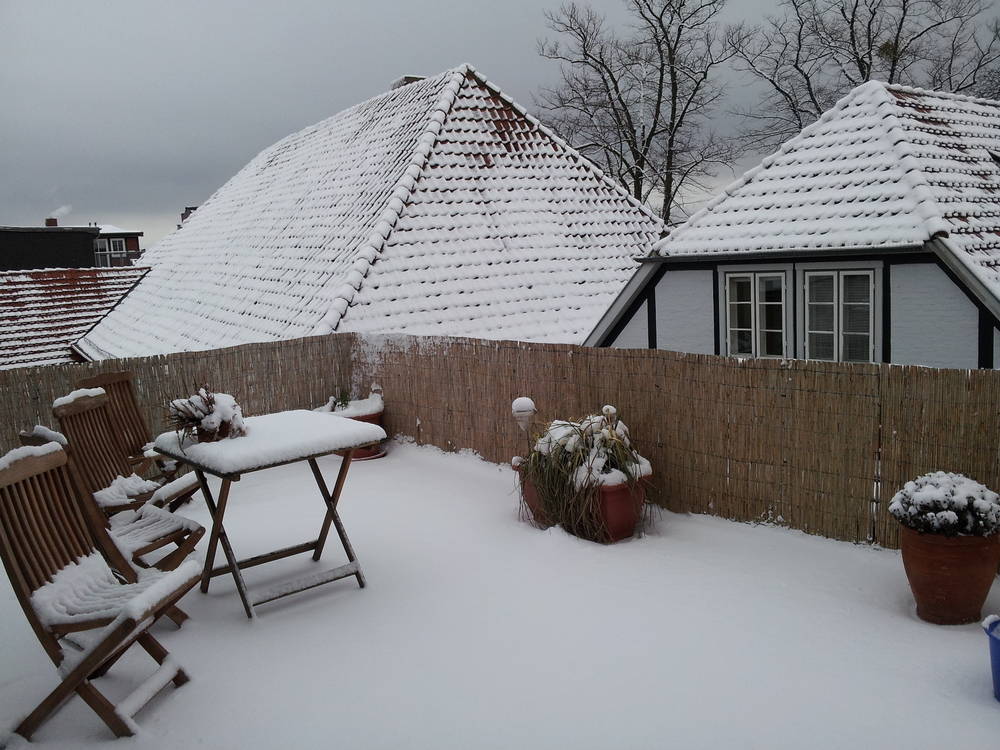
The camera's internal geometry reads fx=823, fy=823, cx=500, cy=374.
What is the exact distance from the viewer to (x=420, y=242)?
12.6 meters

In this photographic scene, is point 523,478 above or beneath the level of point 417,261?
beneath

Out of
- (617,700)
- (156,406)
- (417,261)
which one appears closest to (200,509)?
(156,406)

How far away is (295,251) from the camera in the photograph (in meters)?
14.4

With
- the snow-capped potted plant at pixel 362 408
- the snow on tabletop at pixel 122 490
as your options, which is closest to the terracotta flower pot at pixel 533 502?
the snow on tabletop at pixel 122 490

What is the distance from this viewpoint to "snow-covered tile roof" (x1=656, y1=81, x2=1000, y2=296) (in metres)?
9.16

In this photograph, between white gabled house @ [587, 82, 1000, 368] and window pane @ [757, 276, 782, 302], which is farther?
window pane @ [757, 276, 782, 302]

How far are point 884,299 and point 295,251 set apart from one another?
9.53 metres

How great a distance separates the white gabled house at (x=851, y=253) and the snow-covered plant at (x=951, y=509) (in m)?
4.88

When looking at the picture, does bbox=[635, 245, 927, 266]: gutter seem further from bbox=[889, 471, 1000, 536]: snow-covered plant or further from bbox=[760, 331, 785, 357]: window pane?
bbox=[889, 471, 1000, 536]: snow-covered plant

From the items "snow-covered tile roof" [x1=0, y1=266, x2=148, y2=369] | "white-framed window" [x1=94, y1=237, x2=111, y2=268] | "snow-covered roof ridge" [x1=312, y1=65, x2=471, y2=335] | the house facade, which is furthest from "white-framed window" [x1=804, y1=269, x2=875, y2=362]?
"white-framed window" [x1=94, y1=237, x2=111, y2=268]

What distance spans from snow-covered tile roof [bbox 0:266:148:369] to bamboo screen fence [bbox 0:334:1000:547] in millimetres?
10084

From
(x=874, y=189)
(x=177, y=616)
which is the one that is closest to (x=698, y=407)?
(x=177, y=616)

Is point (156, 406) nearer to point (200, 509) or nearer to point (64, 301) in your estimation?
point (200, 509)

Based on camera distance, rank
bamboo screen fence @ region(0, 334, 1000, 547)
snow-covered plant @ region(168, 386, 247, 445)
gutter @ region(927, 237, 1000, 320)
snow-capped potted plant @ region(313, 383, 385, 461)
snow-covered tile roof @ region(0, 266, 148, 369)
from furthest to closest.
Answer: snow-covered tile roof @ region(0, 266, 148, 369)
snow-capped potted plant @ region(313, 383, 385, 461)
gutter @ region(927, 237, 1000, 320)
bamboo screen fence @ region(0, 334, 1000, 547)
snow-covered plant @ region(168, 386, 247, 445)
